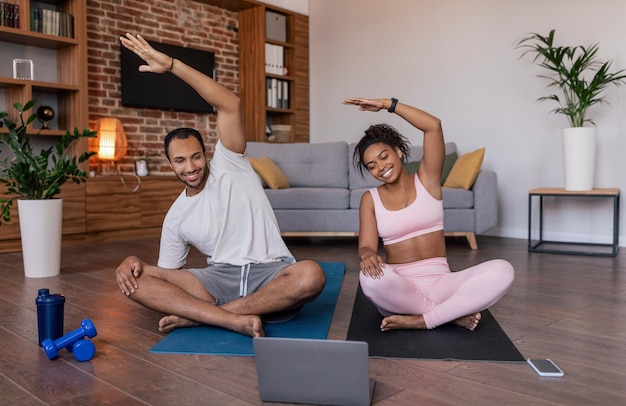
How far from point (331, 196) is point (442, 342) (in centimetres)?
265

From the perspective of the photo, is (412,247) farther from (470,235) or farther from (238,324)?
(470,235)

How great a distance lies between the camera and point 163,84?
18.2 ft

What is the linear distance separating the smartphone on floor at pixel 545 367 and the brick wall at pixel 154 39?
14.3 ft

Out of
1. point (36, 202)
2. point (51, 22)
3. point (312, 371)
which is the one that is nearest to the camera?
point (312, 371)

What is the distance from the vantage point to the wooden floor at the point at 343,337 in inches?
57.6

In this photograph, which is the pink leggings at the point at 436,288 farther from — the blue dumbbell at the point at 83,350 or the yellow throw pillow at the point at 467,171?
the yellow throw pillow at the point at 467,171

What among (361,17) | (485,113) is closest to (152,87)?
(361,17)

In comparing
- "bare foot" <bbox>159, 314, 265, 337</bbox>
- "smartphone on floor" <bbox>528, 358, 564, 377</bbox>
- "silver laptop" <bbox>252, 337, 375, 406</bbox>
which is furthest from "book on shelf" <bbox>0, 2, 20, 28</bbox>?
"smartphone on floor" <bbox>528, 358, 564, 377</bbox>

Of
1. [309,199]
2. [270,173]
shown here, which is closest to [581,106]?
[309,199]

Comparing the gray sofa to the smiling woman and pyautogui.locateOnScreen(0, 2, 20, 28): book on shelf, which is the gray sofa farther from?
pyautogui.locateOnScreen(0, 2, 20, 28): book on shelf

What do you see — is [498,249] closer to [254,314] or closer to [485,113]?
Answer: [485,113]

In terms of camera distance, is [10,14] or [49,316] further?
[10,14]

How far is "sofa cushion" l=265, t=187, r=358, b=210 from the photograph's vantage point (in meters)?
4.47

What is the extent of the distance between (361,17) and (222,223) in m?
4.60
